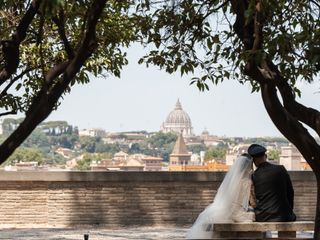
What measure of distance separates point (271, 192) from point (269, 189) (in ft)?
0.17

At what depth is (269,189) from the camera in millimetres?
11984

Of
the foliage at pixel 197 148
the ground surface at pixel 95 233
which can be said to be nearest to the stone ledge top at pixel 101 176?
the ground surface at pixel 95 233

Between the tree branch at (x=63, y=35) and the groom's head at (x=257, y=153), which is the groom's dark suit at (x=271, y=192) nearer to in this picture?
the groom's head at (x=257, y=153)

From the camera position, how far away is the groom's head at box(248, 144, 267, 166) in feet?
39.2

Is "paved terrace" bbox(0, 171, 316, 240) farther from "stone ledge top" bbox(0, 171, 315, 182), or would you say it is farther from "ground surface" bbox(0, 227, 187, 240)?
"ground surface" bbox(0, 227, 187, 240)

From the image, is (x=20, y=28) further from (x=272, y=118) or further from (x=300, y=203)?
(x=300, y=203)

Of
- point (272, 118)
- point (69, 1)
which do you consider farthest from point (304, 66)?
point (69, 1)

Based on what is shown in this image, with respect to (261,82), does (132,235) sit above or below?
below

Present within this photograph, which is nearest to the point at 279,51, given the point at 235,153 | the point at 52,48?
the point at 52,48

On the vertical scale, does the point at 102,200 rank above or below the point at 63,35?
below

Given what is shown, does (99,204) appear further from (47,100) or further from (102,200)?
(47,100)

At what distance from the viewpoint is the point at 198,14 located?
1486cm

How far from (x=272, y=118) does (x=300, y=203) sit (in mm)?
12768

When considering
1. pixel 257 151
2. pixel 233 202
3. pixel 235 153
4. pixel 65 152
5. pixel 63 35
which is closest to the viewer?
pixel 257 151
